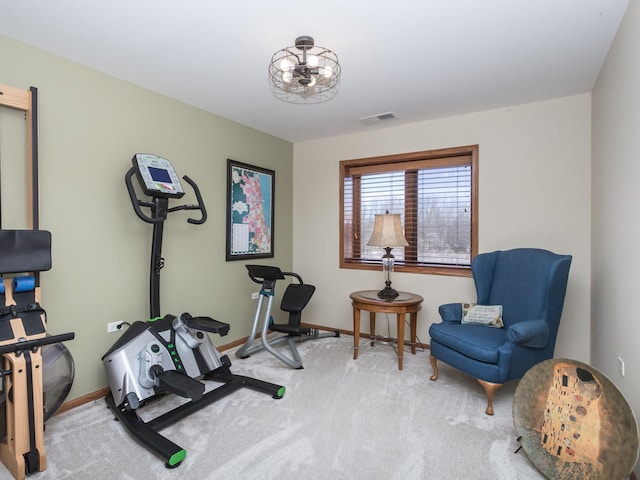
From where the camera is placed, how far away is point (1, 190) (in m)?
2.12

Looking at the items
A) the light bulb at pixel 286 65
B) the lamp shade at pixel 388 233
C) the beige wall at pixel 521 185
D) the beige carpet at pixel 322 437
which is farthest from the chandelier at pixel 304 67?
the beige carpet at pixel 322 437

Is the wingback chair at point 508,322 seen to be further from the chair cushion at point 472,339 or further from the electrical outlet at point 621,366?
the electrical outlet at point 621,366

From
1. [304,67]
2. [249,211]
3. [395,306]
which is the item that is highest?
[304,67]

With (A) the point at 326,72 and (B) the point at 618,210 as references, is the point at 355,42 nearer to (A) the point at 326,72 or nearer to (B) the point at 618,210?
(A) the point at 326,72

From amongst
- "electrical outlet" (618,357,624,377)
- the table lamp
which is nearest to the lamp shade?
the table lamp

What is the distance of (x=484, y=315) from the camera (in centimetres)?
291

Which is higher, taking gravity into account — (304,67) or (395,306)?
(304,67)

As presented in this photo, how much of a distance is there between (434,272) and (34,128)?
136 inches

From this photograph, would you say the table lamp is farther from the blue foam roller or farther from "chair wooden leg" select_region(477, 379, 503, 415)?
the blue foam roller

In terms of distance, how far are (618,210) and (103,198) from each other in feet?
11.2

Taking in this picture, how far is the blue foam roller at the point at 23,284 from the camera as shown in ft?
6.26

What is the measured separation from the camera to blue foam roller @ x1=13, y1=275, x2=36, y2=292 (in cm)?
191

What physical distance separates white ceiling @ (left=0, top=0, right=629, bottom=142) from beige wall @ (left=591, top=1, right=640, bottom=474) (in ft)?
0.67

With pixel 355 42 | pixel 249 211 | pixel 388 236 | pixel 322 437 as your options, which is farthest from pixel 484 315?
pixel 249 211
